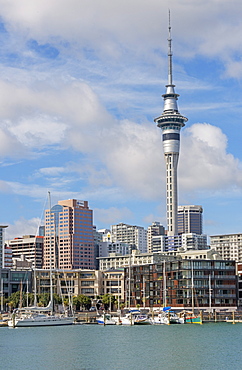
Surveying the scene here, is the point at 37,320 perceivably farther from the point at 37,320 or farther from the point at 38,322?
the point at 38,322

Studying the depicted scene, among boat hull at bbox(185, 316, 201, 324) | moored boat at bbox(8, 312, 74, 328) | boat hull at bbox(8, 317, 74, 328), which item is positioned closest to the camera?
boat hull at bbox(8, 317, 74, 328)

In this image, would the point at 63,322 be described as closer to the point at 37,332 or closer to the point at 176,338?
the point at 37,332

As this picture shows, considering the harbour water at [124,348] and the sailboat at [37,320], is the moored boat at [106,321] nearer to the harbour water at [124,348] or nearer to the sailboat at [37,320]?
the sailboat at [37,320]

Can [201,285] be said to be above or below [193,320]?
above

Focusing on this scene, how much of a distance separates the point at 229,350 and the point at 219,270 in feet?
291

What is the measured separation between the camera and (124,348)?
11081cm

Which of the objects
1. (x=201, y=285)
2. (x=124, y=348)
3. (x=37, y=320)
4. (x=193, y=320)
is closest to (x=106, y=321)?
(x=37, y=320)

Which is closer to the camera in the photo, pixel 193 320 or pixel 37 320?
pixel 37 320

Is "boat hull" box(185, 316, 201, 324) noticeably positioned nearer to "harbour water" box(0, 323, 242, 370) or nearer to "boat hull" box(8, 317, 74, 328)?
"harbour water" box(0, 323, 242, 370)

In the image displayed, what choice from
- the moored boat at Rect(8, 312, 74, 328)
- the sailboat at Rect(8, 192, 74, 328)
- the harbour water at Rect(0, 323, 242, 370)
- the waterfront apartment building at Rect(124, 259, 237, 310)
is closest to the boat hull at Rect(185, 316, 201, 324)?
the harbour water at Rect(0, 323, 242, 370)

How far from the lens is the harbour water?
302ft

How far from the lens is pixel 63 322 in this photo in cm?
16100

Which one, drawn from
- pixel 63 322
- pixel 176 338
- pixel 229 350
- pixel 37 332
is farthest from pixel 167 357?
pixel 63 322

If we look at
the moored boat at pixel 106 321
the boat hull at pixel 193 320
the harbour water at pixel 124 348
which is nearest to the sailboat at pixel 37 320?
the harbour water at pixel 124 348
